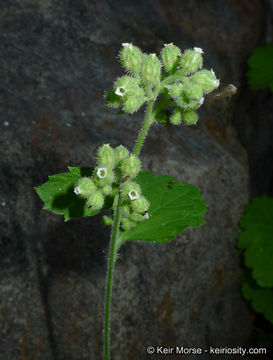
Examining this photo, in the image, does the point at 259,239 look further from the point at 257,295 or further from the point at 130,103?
the point at 130,103

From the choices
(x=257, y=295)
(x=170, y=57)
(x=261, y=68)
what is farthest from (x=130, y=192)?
(x=261, y=68)

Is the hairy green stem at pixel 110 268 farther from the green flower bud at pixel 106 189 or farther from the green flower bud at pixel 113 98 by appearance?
the green flower bud at pixel 113 98

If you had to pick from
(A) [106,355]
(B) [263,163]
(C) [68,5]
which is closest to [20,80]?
(C) [68,5]

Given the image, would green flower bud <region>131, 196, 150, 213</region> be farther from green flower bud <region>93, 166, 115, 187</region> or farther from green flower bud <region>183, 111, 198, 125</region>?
green flower bud <region>183, 111, 198, 125</region>

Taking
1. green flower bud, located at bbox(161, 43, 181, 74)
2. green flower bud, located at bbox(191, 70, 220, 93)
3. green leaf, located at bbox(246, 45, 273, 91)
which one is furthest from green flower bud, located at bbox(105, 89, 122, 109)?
green leaf, located at bbox(246, 45, 273, 91)

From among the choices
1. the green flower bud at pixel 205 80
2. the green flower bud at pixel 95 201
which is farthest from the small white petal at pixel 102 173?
the green flower bud at pixel 205 80

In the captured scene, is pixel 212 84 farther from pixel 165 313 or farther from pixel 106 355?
pixel 165 313
